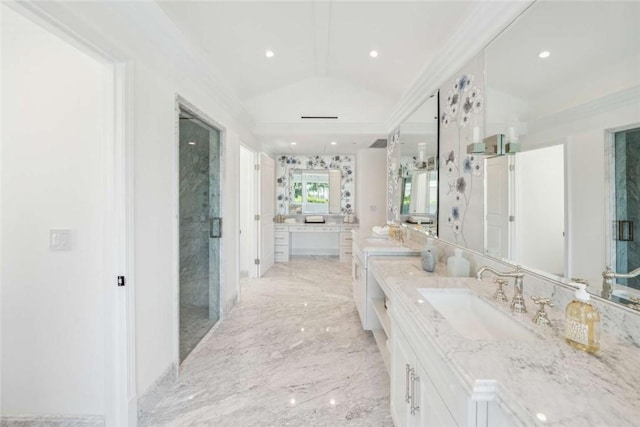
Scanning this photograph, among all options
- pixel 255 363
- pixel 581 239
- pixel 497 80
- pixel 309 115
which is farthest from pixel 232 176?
pixel 581 239

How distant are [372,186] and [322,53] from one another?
9.26 ft

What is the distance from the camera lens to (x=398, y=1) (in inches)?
82.1

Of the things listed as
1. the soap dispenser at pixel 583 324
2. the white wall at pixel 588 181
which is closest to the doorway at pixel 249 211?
the white wall at pixel 588 181

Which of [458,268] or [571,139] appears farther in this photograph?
[458,268]

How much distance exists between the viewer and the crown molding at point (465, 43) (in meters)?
1.57

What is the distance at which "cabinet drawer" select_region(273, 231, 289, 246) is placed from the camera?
5.98 m

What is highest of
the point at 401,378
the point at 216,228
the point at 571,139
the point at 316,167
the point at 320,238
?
the point at 316,167

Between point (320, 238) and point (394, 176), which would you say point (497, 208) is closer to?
point (394, 176)

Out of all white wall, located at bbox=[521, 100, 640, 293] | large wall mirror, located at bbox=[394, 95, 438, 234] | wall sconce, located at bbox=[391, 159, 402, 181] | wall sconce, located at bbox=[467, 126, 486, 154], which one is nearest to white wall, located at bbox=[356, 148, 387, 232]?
wall sconce, located at bbox=[391, 159, 402, 181]

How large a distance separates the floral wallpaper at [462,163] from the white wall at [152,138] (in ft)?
6.38

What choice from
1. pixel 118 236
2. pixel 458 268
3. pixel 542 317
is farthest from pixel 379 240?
pixel 118 236

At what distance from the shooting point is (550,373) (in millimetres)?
754

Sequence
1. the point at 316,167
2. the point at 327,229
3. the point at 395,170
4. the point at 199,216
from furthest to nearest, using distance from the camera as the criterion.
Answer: the point at 316,167, the point at 327,229, the point at 395,170, the point at 199,216

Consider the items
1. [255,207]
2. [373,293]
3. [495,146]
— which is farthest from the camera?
[255,207]
